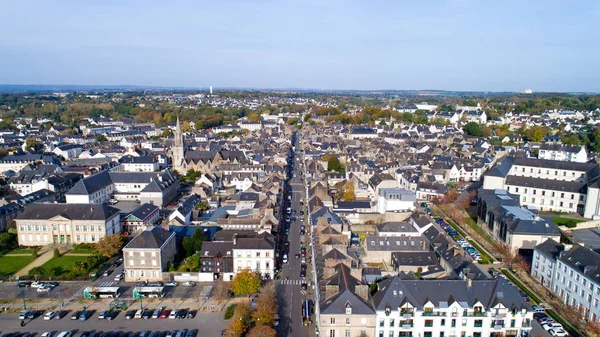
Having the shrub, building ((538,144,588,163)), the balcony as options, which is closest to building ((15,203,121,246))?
the shrub

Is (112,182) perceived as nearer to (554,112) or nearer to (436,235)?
(436,235)

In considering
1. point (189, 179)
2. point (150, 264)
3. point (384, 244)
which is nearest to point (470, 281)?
point (384, 244)

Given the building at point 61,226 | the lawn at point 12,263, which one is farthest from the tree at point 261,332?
the lawn at point 12,263

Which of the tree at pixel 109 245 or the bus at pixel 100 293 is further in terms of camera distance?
the tree at pixel 109 245

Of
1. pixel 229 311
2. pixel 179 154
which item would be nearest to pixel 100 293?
pixel 229 311

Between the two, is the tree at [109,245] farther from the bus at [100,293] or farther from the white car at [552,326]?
the white car at [552,326]

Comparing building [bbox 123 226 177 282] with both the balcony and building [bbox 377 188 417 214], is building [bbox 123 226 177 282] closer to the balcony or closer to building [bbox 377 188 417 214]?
the balcony
